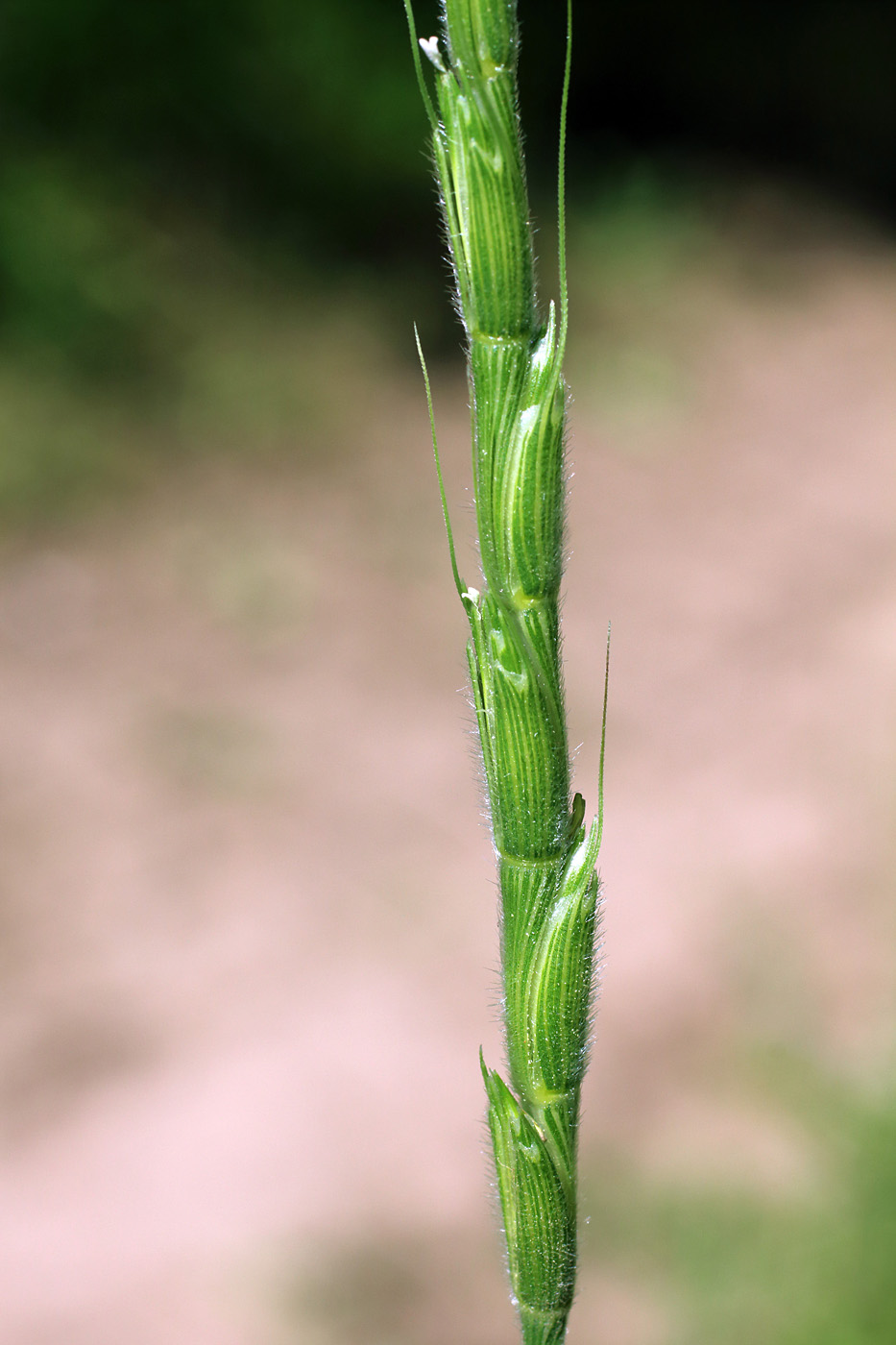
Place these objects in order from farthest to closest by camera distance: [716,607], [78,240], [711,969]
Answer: [78,240]
[716,607]
[711,969]

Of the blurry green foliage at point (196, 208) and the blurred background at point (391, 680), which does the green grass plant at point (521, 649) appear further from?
the blurry green foliage at point (196, 208)

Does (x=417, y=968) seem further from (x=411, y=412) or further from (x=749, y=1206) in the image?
(x=411, y=412)

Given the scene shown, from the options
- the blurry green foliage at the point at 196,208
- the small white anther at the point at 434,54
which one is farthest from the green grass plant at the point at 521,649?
the blurry green foliage at the point at 196,208

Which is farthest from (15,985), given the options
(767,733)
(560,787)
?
(560,787)

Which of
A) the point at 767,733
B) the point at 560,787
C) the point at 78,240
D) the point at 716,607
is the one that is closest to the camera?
the point at 560,787

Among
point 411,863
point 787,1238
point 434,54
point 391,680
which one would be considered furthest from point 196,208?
point 434,54

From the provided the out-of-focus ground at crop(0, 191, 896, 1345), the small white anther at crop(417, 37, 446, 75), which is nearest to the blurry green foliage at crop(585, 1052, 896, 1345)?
the out-of-focus ground at crop(0, 191, 896, 1345)

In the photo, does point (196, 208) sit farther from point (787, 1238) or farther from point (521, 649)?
point (521, 649)
